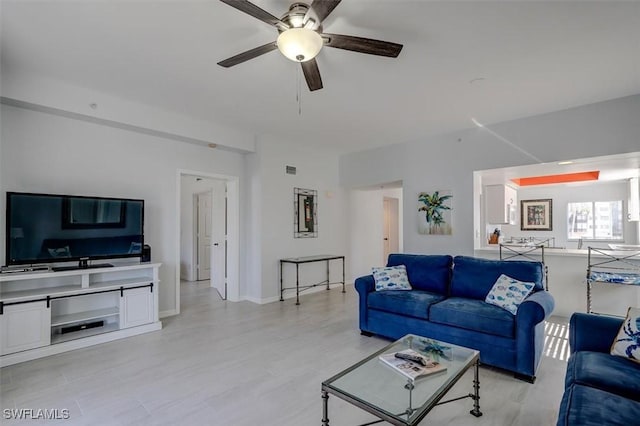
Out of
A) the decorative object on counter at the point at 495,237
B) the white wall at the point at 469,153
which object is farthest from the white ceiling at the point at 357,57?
the decorative object on counter at the point at 495,237

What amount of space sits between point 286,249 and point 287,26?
13.0ft

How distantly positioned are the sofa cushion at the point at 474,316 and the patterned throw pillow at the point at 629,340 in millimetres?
754

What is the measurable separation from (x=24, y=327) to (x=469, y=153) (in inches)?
230

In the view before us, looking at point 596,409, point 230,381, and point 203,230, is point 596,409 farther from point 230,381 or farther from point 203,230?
point 203,230

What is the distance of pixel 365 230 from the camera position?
7254 millimetres

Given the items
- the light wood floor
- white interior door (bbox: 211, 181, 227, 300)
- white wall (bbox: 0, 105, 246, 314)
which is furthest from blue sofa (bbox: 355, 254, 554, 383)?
white interior door (bbox: 211, 181, 227, 300)

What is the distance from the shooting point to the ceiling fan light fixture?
2.05 meters

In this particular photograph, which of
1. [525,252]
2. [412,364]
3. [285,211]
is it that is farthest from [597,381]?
[285,211]

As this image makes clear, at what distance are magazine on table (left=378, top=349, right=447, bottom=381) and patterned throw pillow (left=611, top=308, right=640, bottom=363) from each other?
3.38 feet

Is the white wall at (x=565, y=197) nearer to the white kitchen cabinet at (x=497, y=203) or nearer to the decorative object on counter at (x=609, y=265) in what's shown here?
the white kitchen cabinet at (x=497, y=203)

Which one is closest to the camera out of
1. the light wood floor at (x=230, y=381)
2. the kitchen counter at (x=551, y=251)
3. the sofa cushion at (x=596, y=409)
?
the sofa cushion at (x=596, y=409)

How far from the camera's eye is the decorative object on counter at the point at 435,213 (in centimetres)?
511

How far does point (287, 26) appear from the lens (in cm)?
211

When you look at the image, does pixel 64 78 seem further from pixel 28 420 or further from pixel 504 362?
pixel 504 362
